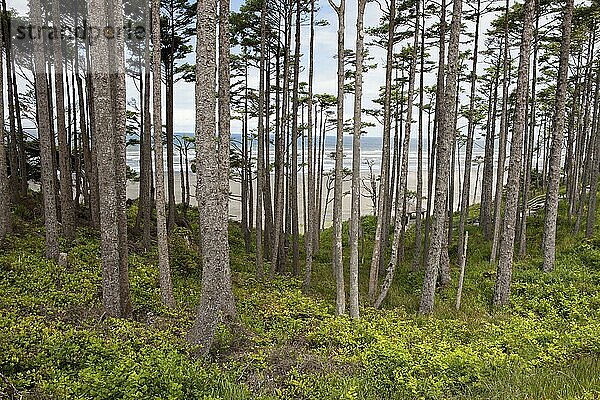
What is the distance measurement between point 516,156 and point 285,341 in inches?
271

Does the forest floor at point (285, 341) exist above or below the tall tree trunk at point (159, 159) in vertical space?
below

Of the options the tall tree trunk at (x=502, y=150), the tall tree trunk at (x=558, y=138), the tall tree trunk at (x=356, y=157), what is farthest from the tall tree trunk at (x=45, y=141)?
the tall tree trunk at (x=558, y=138)

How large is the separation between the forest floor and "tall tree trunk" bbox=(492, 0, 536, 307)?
0.57 m

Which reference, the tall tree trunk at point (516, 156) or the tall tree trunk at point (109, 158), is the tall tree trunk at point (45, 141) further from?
the tall tree trunk at point (516, 156)

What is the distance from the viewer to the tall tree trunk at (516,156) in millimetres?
9539

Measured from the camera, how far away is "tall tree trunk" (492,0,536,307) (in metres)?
9.54

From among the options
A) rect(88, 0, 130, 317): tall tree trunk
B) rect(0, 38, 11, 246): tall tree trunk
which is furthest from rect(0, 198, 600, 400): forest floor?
rect(88, 0, 130, 317): tall tree trunk

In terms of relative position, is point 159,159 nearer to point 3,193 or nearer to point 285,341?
point 285,341

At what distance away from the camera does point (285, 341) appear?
24.4 feet

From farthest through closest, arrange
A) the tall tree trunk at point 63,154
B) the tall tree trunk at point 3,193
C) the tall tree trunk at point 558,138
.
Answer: the tall tree trunk at point 558,138 < the tall tree trunk at point 63,154 < the tall tree trunk at point 3,193

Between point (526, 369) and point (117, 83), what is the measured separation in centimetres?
817

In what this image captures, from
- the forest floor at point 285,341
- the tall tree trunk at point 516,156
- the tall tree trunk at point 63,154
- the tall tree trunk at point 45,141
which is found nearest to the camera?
the forest floor at point 285,341

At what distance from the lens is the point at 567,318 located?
912 centimetres

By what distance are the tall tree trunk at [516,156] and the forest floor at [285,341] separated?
0.57 m
